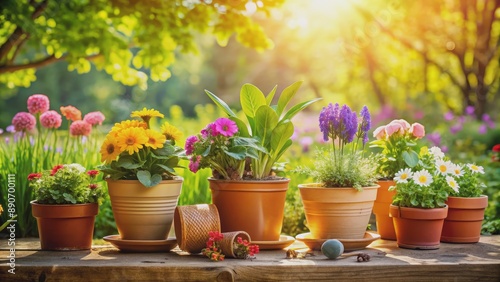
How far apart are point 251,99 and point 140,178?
0.61 metres

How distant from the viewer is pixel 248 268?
2139 mm

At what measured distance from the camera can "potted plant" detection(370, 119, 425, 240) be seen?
2.86m

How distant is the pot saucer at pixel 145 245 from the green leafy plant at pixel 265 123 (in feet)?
1.54

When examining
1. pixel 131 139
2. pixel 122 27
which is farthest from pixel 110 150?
pixel 122 27

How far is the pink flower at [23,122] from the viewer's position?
135 inches

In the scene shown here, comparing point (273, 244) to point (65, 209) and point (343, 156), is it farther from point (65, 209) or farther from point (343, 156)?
point (65, 209)

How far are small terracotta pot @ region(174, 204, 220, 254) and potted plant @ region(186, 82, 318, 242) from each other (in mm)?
126

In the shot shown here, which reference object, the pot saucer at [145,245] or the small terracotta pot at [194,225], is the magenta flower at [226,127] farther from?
the pot saucer at [145,245]

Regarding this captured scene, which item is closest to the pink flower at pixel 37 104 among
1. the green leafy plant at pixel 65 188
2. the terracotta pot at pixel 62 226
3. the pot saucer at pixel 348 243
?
the green leafy plant at pixel 65 188

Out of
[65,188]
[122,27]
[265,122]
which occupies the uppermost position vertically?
[122,27]

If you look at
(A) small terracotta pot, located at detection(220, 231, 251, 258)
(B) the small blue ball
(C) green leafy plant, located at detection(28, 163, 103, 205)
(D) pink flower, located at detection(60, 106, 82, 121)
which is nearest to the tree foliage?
(D) pink flower, located at detection(60, 106, 82, 121)

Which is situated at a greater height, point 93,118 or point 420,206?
point 93,118

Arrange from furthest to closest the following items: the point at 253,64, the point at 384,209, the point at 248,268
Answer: the point at 253,64
the point at 384,209
the point at 248,268

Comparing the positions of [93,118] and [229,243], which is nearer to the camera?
[229,243]
